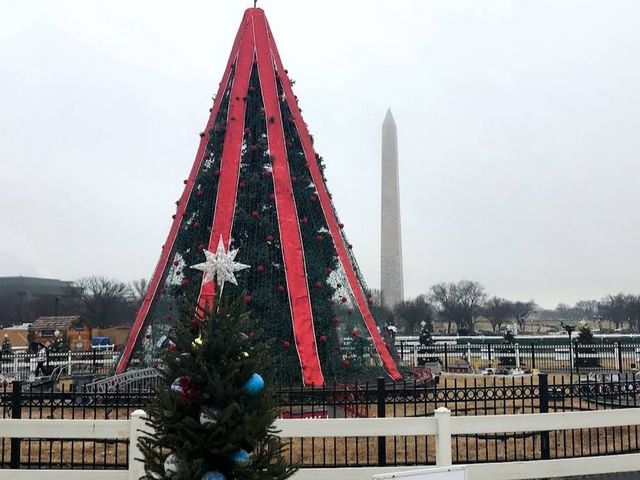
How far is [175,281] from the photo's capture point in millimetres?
12570

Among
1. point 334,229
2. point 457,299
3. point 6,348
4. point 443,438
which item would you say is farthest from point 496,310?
point 443,438

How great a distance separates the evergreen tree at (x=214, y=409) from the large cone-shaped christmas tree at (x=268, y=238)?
6.73 meters

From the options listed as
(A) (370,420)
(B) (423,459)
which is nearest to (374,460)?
(B) (423,459)

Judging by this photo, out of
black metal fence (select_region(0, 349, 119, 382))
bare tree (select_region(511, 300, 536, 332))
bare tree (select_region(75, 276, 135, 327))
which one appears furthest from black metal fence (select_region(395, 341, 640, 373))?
bare tree (select_region(511, 300, 536, 332))

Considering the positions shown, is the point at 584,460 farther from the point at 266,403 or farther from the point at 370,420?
the point at 266,403

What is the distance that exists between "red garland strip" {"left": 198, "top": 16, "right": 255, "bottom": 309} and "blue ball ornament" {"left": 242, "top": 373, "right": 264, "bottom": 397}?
24.0 feet

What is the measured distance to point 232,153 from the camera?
41.3 ft

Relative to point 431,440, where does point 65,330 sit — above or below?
above

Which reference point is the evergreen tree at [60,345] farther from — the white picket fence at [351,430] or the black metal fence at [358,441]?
the white picket fence at [351,430]

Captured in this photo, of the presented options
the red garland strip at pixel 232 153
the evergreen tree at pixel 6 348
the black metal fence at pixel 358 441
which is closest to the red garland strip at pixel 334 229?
the red garland strip at pixel 232 153

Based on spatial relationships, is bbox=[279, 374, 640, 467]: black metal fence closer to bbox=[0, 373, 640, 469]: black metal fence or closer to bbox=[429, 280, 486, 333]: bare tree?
bbox=[0, 373, 640, 469]: black metal fence

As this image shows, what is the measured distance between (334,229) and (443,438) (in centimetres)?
690

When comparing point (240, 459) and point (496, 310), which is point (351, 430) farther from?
point (496, 310)

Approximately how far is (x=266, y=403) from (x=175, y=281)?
347 inches
